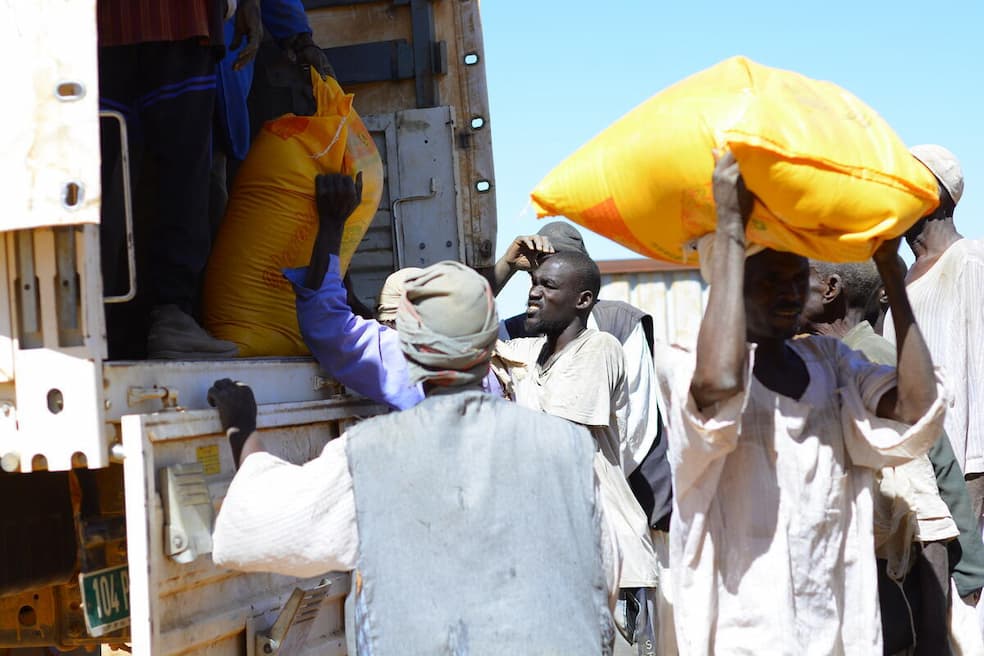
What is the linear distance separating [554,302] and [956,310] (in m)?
1.33

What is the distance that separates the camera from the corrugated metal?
33.3 ft

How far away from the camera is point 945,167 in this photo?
3.93 m

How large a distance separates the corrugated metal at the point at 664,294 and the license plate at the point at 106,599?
7.70 meters

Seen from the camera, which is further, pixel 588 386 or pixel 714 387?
pixel 588 386

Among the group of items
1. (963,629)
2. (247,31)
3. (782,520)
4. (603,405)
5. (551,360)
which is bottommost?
(963,629)

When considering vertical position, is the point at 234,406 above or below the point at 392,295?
below

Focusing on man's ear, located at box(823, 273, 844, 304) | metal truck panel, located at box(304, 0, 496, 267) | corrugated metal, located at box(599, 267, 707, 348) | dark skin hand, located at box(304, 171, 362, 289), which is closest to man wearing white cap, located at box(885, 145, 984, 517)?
man's ear, located at box(823, 273, 844, 304)

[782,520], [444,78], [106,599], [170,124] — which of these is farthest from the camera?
[444,78]

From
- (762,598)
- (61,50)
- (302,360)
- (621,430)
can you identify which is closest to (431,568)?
(762,598)

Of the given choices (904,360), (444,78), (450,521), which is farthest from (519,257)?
(450,521)

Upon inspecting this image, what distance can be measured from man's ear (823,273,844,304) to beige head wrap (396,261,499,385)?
1619mm

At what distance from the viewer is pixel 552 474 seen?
2.08m

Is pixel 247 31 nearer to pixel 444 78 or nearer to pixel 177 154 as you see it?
pixel 177 154

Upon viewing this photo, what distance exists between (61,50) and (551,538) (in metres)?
1.33
